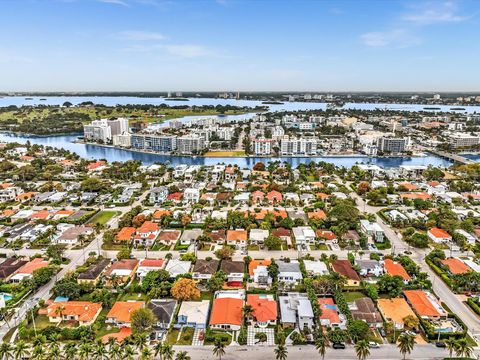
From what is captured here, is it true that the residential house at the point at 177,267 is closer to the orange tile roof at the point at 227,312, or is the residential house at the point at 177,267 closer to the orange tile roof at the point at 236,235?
the orange tile roof at the point at 227,312

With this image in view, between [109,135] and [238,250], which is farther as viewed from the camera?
[109,135]

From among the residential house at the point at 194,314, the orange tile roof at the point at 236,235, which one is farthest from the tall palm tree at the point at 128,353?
the orange tile roof at the point at 236,235

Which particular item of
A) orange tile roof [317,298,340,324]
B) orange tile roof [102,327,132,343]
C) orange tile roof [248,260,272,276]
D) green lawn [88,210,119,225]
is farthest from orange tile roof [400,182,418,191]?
orange tile roof [102,327,132,343]

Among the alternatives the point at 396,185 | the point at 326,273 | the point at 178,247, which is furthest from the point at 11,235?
the point at 396,185

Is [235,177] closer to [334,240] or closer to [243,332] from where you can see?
[334,240]

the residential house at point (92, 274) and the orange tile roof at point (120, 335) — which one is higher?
the residential house at point (92, 274)

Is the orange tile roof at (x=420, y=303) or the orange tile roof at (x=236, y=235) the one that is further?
the orange tile roof at (x=236, y=235)

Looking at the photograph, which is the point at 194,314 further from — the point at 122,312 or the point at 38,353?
the point at 38,353

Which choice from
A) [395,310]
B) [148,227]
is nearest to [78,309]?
[148,227]

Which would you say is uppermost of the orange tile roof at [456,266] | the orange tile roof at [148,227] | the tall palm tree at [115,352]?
the tall palm tree at [115,352]
